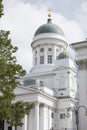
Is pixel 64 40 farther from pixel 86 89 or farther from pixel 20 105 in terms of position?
pixel 20 105

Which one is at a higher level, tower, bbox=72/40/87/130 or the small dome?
the small dome

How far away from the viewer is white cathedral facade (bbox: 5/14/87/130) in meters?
61.9

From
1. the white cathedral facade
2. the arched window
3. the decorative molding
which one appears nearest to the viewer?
the decorative molding

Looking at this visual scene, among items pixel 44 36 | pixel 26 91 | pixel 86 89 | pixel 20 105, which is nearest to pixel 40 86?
pixel 26 91

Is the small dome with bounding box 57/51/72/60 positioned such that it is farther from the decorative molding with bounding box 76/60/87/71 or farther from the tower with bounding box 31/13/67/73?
the decorative molding with bounding box 76/60/87/71

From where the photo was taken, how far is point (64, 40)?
7725 cm

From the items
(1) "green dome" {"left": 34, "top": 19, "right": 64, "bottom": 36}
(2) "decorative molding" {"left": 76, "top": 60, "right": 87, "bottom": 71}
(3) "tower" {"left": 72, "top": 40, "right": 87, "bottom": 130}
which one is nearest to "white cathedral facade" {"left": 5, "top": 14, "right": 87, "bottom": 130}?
(1) "green dome" {"left": 34, "top": 19, "right": 64, "bottom": 36}

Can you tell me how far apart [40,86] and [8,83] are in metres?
40.0

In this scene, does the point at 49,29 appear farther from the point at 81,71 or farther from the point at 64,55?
the point at 81,71

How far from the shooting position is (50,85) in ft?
231

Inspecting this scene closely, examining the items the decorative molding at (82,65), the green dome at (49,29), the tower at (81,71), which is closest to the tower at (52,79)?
the green dome at (49,29)

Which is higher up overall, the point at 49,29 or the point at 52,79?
Answer: the point at 49,29

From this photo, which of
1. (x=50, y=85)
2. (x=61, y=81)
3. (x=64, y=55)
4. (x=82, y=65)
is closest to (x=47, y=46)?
(x=64, y=55)

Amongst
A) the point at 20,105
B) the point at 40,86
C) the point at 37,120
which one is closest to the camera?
the point at 20,105
